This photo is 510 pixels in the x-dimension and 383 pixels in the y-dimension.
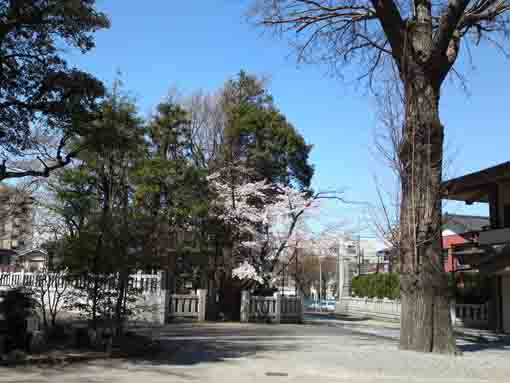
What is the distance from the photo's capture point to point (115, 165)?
595 inches

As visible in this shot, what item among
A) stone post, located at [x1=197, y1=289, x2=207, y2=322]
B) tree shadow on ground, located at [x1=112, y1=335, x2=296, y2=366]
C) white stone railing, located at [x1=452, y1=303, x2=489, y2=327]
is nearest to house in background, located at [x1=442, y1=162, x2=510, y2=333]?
white stone railing, located at [x1=452, y1=303, x2=489, y2=327]

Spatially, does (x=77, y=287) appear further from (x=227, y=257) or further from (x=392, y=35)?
(x=227, y=257)

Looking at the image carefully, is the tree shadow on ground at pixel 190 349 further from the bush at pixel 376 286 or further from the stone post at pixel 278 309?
the bush at pixel 376 286

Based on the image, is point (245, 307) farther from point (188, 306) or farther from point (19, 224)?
point (19, 224)

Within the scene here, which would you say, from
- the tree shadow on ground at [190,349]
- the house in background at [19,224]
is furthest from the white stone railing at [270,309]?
the house in background at [19,224]

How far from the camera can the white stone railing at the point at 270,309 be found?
2167 cm

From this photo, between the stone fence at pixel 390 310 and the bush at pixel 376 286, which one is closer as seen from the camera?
the stone fence at pixel 390 310

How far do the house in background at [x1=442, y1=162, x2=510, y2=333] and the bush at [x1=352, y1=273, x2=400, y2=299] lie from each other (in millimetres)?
10923

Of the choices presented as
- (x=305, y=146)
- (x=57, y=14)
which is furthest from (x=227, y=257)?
(x=57, y=14)

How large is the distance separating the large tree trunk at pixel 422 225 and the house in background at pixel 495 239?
9039 mm

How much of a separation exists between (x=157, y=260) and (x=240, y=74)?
1825cm

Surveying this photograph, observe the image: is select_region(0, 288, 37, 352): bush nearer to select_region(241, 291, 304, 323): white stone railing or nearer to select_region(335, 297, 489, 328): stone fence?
select_region(241, 291, 304, 323): white stone railing

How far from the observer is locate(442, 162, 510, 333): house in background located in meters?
21.3

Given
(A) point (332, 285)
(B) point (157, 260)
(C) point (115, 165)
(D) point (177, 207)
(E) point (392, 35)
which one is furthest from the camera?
(A) point (332, 285)
